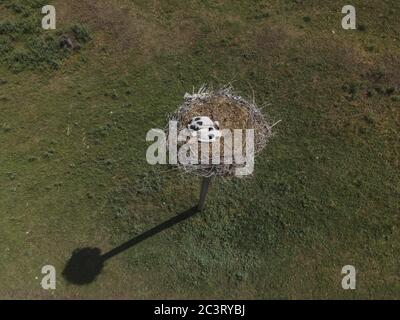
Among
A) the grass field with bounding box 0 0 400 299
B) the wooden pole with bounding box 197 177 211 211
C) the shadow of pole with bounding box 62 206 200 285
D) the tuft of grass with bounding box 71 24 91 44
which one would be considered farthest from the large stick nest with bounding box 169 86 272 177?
the tuft of grass with bounding box 71 24 91 44

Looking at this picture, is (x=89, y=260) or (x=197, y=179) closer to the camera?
(x=89, y=260)

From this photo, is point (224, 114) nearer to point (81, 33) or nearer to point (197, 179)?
point (197, 179)

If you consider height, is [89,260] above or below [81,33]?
below

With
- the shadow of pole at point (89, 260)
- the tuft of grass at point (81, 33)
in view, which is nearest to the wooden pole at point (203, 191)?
the shadow of pole at point (89, 260)

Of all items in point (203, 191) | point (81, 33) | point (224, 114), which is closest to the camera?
point (224, 114)

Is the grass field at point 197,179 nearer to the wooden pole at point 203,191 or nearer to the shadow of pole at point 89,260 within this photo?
the shadow of pole at point 89,260

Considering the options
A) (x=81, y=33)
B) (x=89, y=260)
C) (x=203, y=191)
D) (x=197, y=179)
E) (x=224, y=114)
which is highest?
(x=81, y=33)

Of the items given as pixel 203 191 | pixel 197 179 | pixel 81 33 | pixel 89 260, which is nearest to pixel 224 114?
pixel 203 191
